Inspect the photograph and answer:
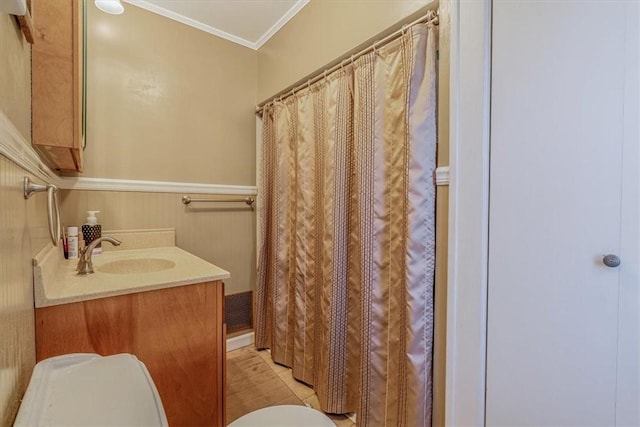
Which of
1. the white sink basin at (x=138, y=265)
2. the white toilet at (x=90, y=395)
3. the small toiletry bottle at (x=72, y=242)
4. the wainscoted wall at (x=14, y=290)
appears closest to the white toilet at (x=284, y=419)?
the white toilet at (x=90, y=395)

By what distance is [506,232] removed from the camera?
91 centimetres

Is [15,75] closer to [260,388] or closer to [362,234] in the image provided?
[362,234]

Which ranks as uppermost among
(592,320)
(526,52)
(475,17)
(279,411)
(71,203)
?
(475,17)

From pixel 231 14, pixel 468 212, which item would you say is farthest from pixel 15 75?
pixel 231 14

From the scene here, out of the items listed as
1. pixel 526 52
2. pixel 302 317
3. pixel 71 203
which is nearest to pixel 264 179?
pixel 302 317

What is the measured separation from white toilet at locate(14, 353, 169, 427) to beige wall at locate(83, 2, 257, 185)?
4.74 ft

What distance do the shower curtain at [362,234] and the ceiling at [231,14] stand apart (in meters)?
0.54

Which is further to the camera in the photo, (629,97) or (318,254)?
(318,254)

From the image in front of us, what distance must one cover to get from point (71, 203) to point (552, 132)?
222cm

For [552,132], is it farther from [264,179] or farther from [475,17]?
[264,179]

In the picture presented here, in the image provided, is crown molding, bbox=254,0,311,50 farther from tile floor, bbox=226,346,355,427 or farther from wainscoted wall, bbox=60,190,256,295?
tile floor, bbox=226,346,355,427

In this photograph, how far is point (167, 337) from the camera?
1037mm

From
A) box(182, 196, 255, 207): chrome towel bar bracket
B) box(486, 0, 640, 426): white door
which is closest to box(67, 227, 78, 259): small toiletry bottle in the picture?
box(182, 196, 255, 207): chrome towel bar bracket

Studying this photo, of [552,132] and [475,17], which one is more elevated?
[475,17]
